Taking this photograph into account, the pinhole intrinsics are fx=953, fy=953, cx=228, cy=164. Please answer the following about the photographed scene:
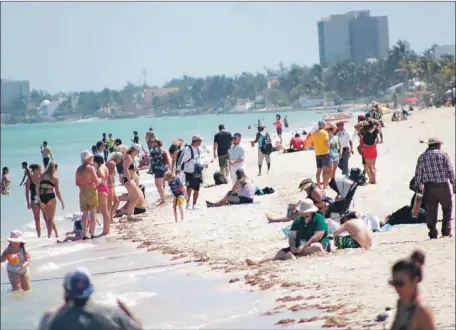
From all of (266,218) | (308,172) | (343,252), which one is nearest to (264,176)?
(308,172)

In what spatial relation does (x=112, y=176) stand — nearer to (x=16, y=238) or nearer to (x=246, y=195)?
(x=246, y=195)

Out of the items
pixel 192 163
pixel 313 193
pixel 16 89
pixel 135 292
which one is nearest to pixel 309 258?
pixel 313 193

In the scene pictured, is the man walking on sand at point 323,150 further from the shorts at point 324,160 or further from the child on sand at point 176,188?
the child on sand at point 176,188

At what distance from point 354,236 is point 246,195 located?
5898 millimetres

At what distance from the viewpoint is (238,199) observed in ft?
54.3

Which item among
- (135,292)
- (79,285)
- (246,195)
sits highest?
(79,285)

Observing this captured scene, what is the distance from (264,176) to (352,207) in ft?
26.9

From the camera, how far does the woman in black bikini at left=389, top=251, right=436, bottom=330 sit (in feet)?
15.1

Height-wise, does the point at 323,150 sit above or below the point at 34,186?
above

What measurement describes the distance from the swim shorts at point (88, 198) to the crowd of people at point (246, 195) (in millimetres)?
14

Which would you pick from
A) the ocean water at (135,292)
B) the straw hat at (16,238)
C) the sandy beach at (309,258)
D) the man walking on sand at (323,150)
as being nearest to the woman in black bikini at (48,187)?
the ocean water at (135,292)

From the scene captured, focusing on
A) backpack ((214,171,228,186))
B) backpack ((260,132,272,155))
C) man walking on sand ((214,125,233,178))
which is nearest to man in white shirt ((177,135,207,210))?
man walking on sand ((214,125,233,178))

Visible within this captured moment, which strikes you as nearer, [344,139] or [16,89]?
[344,139]

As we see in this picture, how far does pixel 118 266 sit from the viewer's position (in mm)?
12445
